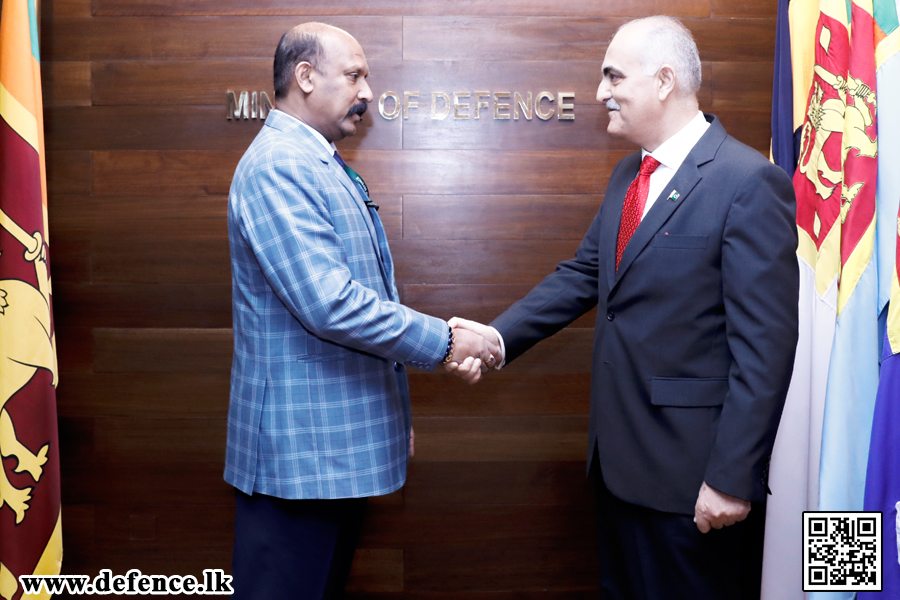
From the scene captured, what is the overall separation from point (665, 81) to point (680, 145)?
15 centimetres

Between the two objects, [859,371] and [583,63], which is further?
[583,63]

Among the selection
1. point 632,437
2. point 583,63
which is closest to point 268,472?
point 632,437

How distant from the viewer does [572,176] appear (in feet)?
7.64

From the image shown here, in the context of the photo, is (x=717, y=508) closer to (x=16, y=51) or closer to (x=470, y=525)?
(x=470, y=525)

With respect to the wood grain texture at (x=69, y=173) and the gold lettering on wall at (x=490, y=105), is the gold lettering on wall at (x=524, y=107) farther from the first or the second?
the wood grain texture at (x=69, y=173)

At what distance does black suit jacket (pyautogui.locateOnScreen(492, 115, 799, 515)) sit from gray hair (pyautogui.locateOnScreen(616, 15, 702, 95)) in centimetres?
11

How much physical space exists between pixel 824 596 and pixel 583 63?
5.76ft

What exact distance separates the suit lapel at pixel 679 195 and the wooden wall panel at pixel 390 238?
2.76 ft

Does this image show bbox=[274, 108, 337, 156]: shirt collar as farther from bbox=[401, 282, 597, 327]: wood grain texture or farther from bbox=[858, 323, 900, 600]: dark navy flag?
bbox=[858, 323, 900, 600]: dark navy flag

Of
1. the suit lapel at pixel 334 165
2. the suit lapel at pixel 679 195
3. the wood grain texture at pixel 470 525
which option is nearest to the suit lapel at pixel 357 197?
the suit lapel at pixel 334 165

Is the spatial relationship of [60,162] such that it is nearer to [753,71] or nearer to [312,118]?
[312,118]

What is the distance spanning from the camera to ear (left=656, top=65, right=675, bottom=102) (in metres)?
1.56

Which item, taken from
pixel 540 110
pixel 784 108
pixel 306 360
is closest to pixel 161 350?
pixel 306 360

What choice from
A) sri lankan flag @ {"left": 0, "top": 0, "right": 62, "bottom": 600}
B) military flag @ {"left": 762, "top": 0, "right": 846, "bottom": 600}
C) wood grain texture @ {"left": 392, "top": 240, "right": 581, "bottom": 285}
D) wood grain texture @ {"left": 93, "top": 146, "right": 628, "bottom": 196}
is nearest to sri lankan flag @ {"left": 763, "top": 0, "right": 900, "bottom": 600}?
military flag @ {"left": 762, "top": 0, "right": 846, "bottom": 600}
